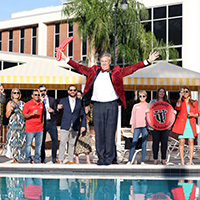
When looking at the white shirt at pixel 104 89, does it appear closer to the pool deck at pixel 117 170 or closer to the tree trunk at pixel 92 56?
the pool deck at pixel 117 170

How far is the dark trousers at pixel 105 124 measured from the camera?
7.58 m

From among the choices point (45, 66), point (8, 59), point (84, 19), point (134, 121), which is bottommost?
point (134, 121)

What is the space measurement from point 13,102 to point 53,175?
224 cm

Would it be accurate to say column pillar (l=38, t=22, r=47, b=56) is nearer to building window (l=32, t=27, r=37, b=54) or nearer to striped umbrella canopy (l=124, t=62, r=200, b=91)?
building window (l=32, t=27, r=37, b=54)

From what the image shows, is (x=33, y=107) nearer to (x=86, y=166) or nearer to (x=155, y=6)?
(x=86, y=166)

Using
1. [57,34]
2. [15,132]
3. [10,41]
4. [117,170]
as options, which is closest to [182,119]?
[117,170]

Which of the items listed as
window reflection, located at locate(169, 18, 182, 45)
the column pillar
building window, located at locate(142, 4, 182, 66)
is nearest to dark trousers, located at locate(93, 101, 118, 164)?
building window, located at locate(142, 4, 182, 66)

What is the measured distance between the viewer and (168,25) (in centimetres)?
2841

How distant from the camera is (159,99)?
902 centimetres

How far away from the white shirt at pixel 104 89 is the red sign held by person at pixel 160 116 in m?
→ 1.48

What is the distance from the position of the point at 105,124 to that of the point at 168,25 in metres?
22.0

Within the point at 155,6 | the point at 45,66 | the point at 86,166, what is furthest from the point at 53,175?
the point at 155,6

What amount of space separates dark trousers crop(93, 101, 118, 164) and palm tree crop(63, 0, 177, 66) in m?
16.1

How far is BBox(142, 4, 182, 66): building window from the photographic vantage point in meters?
27.8
